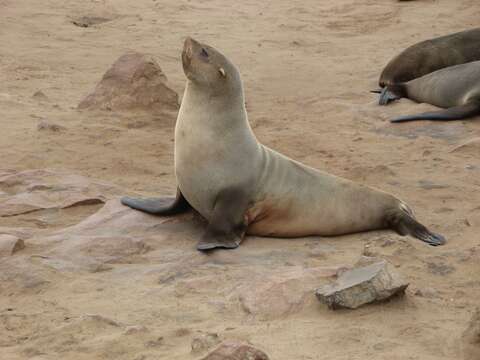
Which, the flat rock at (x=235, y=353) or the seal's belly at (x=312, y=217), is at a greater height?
the flat rock at (x=235, y=353)

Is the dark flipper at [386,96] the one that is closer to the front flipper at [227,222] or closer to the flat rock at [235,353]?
the front flipper at [227,222]

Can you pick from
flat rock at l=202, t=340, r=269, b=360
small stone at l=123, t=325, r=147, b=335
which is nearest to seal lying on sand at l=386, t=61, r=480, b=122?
small stone at l=123, t=325, r=147, b=335

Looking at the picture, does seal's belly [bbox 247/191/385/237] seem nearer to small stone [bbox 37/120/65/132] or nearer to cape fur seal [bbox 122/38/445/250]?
cape fur seal [bbox 122/38/445/250]

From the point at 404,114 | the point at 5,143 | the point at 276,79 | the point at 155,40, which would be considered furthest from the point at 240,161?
the point at 155,40

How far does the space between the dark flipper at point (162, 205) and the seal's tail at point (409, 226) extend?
109 cm

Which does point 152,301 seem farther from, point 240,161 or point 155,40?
point 155,40

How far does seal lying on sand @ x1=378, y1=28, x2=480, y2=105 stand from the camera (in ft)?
31.8

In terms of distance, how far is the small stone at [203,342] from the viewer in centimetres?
344

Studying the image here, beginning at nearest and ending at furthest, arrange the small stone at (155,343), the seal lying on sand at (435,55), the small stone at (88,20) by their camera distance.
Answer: the small stone at (155,343) < the seal lying on sand at (435,55) < the small stone at (88,20)

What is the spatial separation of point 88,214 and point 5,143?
1760mm

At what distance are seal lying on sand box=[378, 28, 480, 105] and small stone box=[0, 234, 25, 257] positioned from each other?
537cm

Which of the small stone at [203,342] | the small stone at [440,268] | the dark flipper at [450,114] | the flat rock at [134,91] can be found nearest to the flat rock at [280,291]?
the small stone at [203,342]

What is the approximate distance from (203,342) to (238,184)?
1.74 metres

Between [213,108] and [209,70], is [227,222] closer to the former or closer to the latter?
[213,108]
